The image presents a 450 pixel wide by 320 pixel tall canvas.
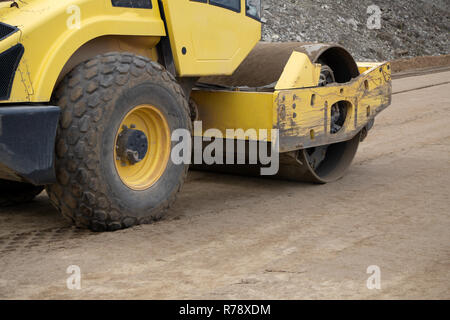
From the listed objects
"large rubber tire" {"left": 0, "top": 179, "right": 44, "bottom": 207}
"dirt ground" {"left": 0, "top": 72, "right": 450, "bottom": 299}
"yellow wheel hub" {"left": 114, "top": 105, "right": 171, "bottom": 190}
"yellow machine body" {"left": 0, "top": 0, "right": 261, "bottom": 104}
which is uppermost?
"yellow machine body" {"left": 0, "top": 0, "right": 261, "bottom": 104}

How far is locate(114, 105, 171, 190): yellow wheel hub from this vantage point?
15.2 feet

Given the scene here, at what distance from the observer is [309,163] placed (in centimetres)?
625

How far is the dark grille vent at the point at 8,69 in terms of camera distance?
400cm

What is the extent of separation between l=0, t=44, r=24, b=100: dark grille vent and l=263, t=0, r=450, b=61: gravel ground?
43.9ft

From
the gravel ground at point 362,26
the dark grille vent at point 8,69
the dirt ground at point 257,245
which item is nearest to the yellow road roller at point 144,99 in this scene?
the dark grille vent at point 8,69

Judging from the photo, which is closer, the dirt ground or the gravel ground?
the dirt ground

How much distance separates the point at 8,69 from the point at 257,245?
1731 millimetres

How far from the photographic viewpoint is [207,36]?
5.16 metres

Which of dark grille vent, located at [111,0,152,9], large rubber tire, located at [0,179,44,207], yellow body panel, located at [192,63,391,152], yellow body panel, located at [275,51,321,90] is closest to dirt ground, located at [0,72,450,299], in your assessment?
large rubber tire, located at [0,179,44,207]

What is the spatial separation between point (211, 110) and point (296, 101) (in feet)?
2.10

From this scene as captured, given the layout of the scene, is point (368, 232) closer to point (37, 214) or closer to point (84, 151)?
point (84, 151)

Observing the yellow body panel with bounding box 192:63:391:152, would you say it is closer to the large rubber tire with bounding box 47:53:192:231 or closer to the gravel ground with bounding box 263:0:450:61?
the large rubber tire with bounding box 47:53:192:231
